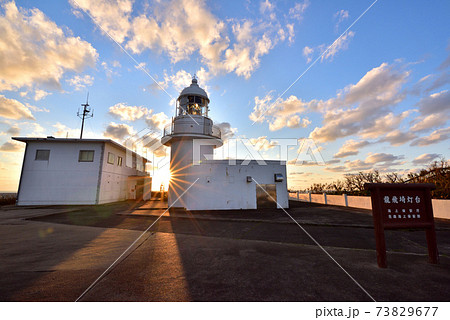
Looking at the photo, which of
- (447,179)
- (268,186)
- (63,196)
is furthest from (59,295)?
(63,196)

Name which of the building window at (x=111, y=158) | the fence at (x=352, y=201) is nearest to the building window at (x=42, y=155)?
the building window at (x=111, y=158)

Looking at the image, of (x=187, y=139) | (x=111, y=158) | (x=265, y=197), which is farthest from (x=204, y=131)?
(x=111, y=158)

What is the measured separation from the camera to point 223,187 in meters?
13.1

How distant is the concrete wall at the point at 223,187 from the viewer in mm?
12891

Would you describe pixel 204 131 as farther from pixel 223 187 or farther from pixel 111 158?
pixel 111 158

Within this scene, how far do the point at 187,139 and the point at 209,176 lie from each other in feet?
10.9

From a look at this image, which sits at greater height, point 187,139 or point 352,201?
point 187,139

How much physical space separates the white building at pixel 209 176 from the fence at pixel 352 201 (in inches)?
230

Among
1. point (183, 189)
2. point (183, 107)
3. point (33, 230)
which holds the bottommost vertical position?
point (33, 230)

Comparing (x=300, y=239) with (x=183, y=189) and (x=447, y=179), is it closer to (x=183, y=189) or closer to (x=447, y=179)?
(x=183, y=189)

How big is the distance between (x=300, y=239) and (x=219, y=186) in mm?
8229

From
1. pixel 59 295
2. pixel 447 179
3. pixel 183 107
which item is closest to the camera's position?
pixel 59 295

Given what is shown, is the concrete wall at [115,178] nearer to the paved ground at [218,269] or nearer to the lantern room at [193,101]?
the lantern room at [193,101]

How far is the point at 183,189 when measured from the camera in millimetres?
13281
